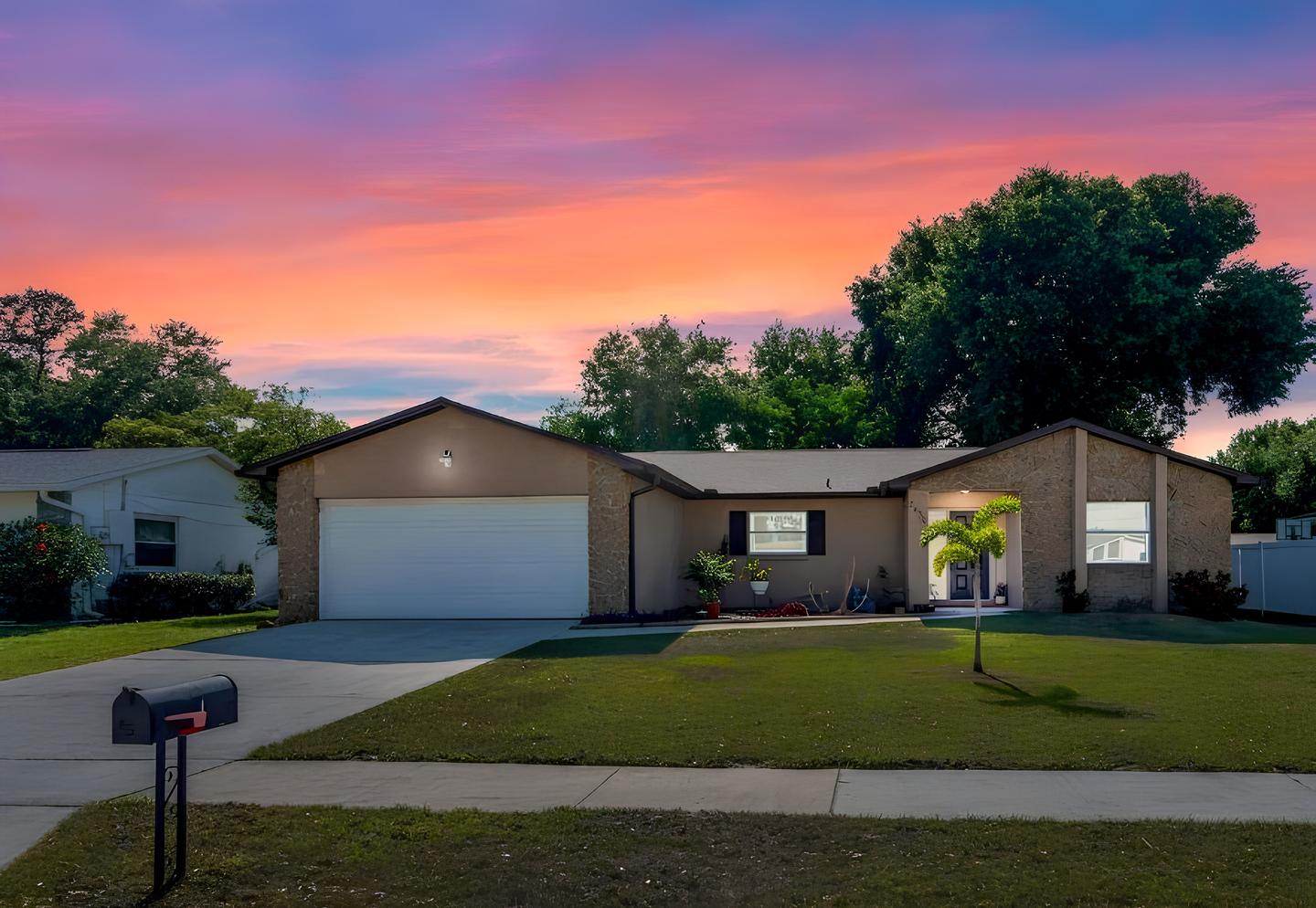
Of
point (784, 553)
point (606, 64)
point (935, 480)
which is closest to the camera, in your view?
point (606, 64)

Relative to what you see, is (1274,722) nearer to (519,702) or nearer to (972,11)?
(519,702)

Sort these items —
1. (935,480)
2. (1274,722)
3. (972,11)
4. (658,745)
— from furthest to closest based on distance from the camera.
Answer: (935,480) → (972,11) → (1274,722) → (658,745)

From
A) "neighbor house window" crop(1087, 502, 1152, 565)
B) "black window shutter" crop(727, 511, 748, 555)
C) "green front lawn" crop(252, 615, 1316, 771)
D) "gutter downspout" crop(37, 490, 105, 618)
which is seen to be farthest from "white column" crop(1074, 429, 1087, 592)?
"gutter downspout" crop(37, 490, 105, 618)

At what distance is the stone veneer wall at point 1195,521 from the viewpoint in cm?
2383

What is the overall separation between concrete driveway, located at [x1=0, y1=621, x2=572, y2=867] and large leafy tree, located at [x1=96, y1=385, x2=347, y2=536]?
1043 cm

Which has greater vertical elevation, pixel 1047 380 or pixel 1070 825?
pixel 1047 380

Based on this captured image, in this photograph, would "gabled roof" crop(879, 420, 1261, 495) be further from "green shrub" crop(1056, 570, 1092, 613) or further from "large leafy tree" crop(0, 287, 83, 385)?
"large leafy tree" crop(0, 287, 83, 385)

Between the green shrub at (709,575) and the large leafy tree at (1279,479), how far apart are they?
25.1 m

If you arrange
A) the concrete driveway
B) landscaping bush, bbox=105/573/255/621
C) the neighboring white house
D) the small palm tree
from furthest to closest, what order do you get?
landscaping bush, bbox=105/573/255/621
the neighboring white house
the small palm tree
the concrete driveway

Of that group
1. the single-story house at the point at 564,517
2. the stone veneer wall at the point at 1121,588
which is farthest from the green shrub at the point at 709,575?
the stone veneer wall at the point at 1121,588

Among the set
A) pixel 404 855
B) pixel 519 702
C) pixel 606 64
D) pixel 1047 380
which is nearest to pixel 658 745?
pixel 519 702

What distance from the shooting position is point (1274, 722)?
1120cm

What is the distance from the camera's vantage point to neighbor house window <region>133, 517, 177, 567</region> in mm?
30328

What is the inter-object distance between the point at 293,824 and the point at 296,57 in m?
11.0
